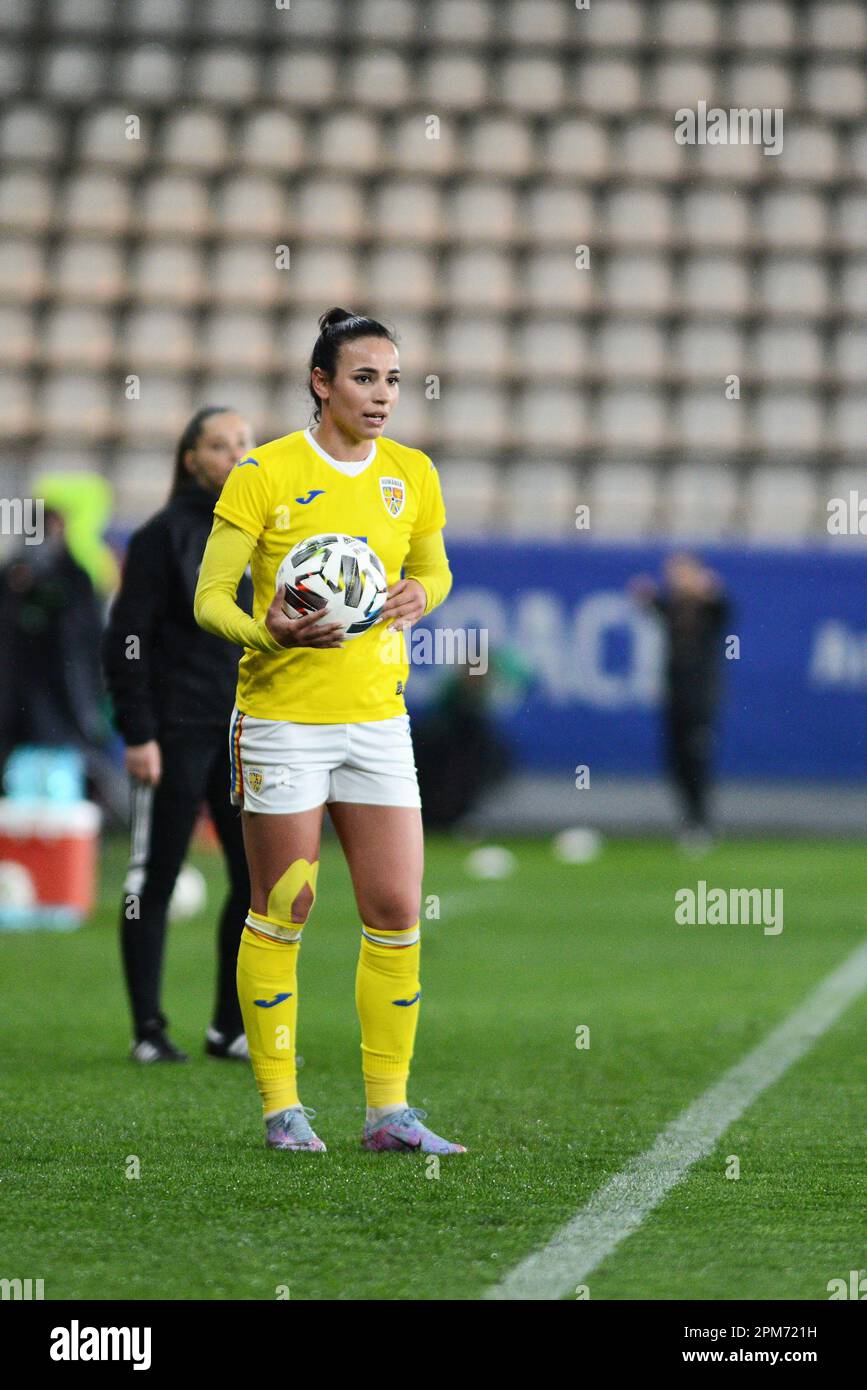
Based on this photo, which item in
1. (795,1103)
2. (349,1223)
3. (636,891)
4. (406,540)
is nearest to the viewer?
(349,1223)

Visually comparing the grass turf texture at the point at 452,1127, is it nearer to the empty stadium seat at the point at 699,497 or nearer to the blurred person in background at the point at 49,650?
the blurred person in background at the point at 49,650

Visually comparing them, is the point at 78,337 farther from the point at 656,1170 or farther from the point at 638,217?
the point at 656,1170

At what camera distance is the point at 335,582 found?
14.9ft

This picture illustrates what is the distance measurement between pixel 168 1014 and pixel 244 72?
17.1 m

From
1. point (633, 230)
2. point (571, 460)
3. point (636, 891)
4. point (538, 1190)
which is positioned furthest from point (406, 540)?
point (633, 230)

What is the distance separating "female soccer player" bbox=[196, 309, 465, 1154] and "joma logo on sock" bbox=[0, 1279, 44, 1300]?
48.1 inches

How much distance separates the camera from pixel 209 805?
651 centimetres

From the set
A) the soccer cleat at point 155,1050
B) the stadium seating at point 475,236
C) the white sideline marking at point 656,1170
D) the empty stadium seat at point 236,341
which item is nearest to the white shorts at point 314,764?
the white sideline marking at point 656,1170

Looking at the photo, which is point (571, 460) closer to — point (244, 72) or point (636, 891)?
point (244, 72)

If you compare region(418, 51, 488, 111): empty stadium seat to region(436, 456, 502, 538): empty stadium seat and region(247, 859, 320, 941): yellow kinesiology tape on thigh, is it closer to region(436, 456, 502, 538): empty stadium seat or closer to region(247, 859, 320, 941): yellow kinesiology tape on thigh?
region(436, 456, 502, 538): empty stadium seat

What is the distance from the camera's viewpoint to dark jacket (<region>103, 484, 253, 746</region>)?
20.8 ft
